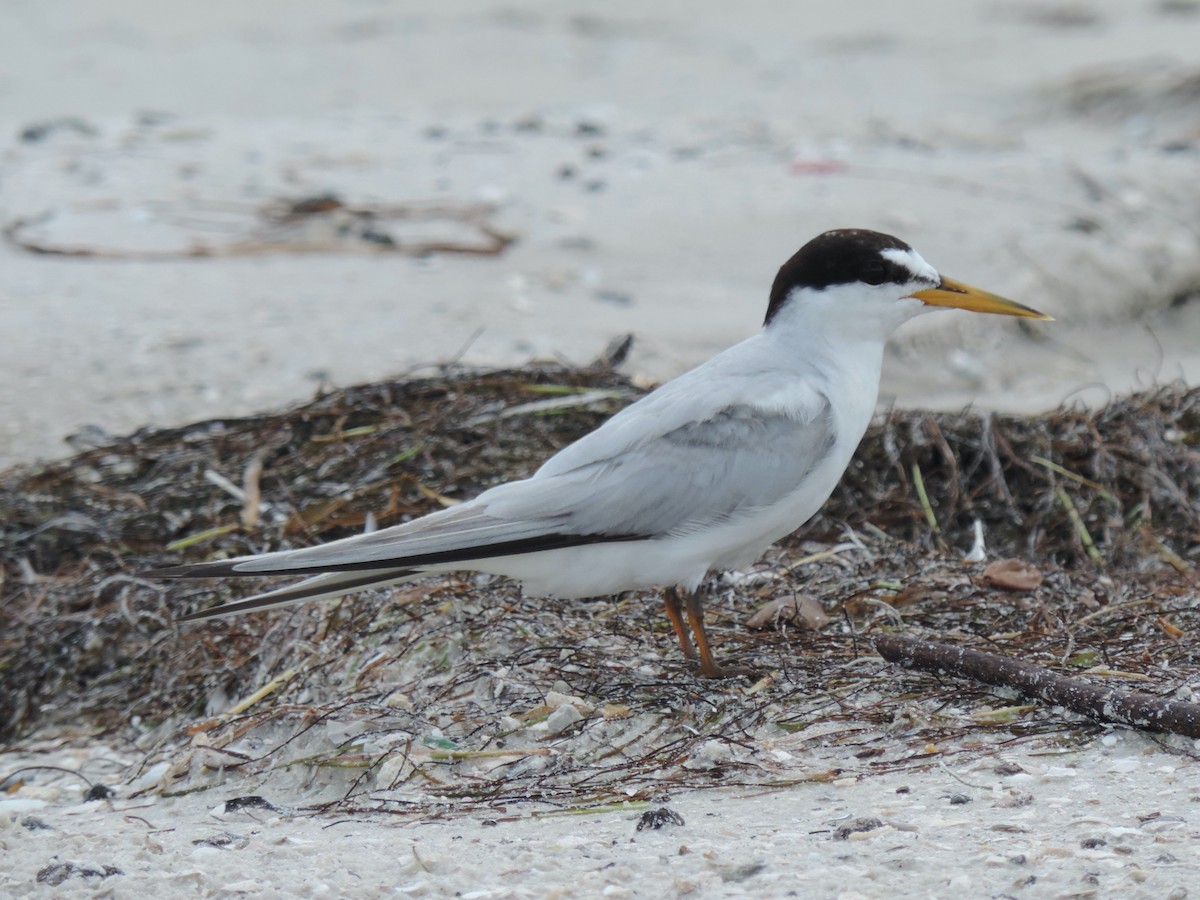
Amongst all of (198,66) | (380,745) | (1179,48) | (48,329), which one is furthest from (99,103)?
(380,745)

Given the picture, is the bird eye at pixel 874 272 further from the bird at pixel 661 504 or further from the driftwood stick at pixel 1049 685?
the driftwood stick at pixel 1049 685

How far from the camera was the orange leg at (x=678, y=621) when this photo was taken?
361 cm

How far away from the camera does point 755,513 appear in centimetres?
343

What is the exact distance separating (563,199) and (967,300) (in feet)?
12.3

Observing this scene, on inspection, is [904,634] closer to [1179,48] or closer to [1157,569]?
[1157,569]

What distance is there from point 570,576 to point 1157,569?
1.78 m

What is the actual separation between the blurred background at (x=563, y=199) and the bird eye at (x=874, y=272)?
1739 millimetres

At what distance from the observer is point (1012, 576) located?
3.85 m

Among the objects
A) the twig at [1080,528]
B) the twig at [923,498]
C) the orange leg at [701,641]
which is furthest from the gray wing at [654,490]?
the twig at [1080,528]

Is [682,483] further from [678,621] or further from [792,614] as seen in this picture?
[792,614]

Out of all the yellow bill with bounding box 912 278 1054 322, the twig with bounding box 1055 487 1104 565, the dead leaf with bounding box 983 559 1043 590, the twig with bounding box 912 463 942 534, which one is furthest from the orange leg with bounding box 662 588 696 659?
the twig with bounding box 1055 487 1104 565

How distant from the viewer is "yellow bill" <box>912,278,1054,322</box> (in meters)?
3.78

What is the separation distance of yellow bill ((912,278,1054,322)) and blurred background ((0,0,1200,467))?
1420 millimetres

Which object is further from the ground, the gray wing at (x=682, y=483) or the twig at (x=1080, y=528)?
the gray wing at (x=682, y=483)
